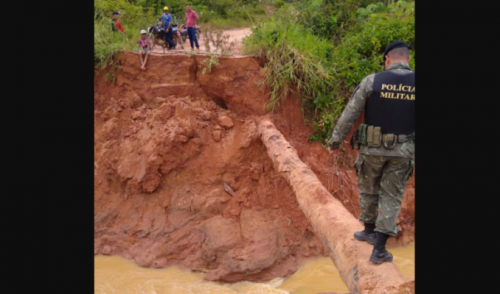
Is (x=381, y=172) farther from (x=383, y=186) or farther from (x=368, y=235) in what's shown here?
(x=368, y=235)

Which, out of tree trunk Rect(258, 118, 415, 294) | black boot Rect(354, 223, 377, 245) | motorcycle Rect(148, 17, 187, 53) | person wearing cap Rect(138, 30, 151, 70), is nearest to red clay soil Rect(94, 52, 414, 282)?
person wearing cap Rect(138, 30, 151, 70)

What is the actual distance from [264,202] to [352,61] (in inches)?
116

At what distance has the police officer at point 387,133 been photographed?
2.85 meters

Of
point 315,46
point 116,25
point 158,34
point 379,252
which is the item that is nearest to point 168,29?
point 158,34

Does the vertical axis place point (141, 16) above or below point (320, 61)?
above

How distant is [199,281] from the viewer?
227 inches

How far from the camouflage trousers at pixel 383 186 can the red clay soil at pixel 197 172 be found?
3.13 meters

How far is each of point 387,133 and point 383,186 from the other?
0.42 m

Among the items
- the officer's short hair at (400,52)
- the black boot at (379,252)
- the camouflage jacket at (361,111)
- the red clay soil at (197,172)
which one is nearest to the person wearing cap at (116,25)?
the red clay soil at (197,172)

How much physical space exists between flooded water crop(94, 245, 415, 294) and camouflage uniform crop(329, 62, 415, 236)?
2676 mm

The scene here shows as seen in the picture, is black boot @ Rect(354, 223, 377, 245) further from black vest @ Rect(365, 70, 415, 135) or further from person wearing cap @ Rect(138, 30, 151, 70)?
person wearing cap @ Rect(138, 30, 151, 70)

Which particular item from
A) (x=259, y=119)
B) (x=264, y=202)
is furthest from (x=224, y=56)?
(x=264, y=202)

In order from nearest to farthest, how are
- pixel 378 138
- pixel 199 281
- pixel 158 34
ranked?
pixel 378 138, pixel 199 281, pixel 158 34

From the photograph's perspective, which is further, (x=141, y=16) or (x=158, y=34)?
(x=141, y=16)
